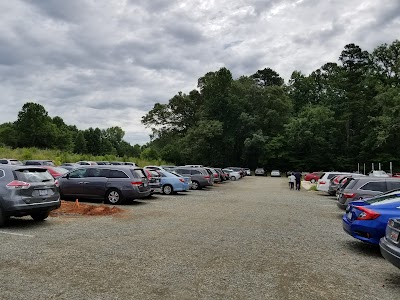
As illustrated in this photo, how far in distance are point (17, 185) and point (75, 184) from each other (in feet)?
20.5

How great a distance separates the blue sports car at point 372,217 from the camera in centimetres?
735

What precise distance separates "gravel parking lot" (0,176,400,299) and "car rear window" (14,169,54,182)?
4.06 ft

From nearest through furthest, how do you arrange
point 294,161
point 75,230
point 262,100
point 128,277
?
point 128,277 → point 75,230 → point 294,161 → point 262,100

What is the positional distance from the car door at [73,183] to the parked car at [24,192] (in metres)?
5.17

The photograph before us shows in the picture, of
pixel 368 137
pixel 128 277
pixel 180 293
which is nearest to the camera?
pixel 180 293

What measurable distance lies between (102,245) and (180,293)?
3.24m

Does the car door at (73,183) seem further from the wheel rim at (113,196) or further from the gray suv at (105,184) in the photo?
the wheel rim at (113,196)

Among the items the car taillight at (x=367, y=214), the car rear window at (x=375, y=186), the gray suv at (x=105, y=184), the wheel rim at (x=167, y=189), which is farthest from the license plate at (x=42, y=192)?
the wheel rim at (x=167, y=189)

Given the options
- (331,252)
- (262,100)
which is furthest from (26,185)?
(262,100)

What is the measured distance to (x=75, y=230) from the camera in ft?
30.8

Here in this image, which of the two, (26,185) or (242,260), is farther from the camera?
(26,185)

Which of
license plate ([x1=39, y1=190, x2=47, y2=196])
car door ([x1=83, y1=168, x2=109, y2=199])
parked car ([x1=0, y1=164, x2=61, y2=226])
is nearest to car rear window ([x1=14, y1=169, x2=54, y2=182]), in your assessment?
parked car ([x1=0, y1=164, x2=61, y2=226])

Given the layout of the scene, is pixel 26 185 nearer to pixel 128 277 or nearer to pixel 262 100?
pixel 128 277

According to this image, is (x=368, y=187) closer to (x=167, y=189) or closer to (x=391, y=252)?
(x=391, y=252)
